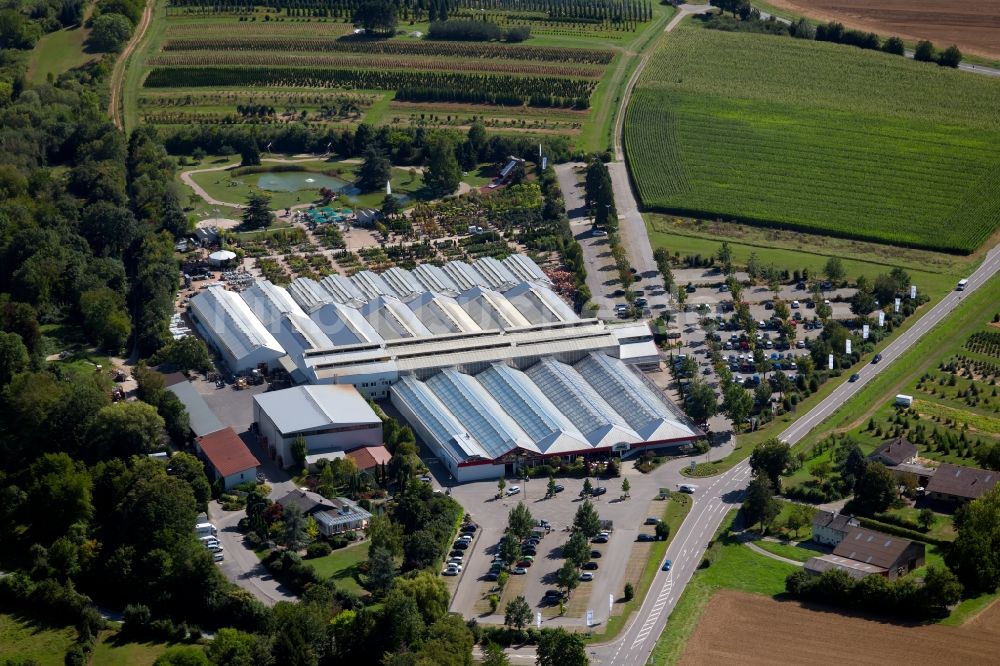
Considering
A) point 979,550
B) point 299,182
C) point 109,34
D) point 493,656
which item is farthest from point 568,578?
point 109,34

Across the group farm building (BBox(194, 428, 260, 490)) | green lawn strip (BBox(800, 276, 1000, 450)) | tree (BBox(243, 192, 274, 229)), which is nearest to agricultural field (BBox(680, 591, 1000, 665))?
green lawn strip (BBox(800, 276, 1000, 450))

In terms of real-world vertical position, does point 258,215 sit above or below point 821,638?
above

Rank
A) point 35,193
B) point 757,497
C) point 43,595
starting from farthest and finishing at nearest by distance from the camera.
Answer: point 35,193 < point 757,497 < point 43,595

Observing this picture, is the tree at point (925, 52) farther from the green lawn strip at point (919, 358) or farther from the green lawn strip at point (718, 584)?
the green lawn strip at point (718, 584)

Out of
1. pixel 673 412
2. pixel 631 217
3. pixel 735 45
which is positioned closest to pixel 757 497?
pixel 673 412

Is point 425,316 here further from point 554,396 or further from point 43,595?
point 43,595

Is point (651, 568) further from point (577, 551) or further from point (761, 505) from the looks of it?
point (761, 505)

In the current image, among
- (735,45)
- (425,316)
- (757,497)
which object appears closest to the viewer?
(757,497)
